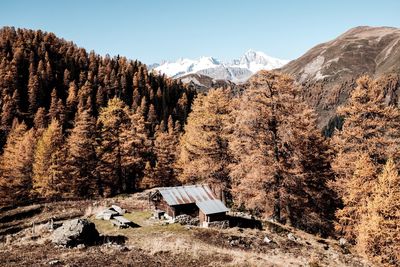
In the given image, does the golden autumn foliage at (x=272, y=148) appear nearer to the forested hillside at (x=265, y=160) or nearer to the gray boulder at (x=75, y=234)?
the forested hillside at (x=265, y=160)

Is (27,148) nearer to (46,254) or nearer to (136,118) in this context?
(136,118)

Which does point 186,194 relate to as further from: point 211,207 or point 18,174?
point 18,174

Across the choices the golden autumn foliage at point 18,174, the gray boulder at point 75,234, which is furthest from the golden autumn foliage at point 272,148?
the golden autumn foliage at point 18,174

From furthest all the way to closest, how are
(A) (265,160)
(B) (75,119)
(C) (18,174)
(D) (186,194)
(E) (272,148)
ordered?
(B) (75,119)
(C) (18,174)
(D) (186,194)
(E) (272,148)
(A) (265,160)

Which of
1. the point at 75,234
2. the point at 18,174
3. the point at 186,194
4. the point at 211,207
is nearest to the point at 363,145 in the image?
the point at 211,207

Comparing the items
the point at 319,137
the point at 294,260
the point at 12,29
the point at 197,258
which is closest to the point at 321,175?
the point at 319,137

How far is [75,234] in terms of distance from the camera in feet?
66.0

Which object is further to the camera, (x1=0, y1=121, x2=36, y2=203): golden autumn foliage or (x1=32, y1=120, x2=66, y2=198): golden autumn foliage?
(x1=0, y1=121, x2=36, y2=203): golden autumn foliage

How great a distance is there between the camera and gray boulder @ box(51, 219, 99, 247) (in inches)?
786

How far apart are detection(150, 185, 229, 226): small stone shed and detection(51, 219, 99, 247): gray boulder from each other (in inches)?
377

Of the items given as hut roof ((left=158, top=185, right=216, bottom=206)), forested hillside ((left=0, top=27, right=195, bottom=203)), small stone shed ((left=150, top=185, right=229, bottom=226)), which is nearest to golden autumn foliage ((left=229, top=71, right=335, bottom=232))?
small stone shed ((left=150, top=185, right=229, bottom=226))

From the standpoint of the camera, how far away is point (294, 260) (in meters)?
19.4

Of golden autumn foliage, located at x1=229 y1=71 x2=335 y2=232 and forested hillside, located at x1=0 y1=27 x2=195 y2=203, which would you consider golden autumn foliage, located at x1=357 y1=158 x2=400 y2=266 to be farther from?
forested hillside, located at x1=0 y1=27 x2=195 y2=203

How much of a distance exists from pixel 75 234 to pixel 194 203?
516 inches
